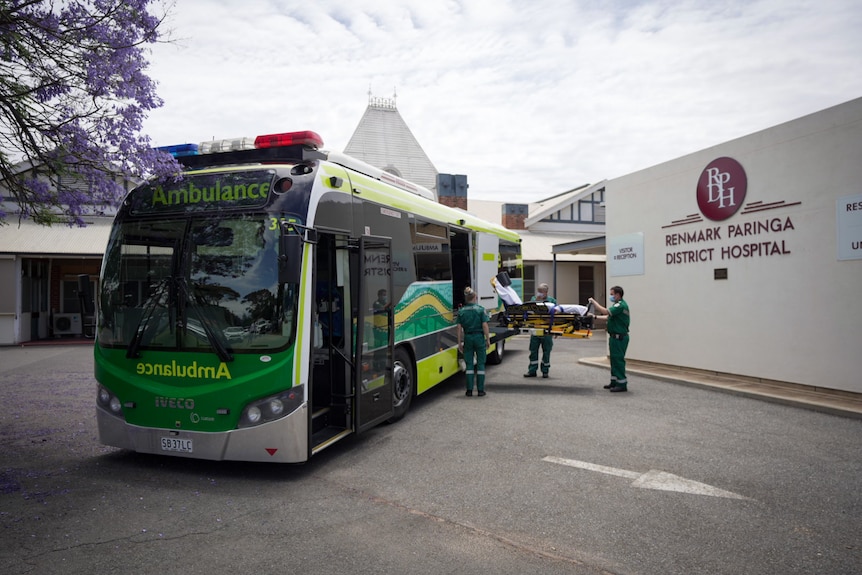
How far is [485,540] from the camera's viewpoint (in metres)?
4.28

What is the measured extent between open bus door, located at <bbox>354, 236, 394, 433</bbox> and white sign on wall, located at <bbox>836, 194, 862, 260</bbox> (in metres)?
6.98

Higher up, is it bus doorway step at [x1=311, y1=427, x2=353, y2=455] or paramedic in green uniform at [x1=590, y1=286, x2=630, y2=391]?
paramedic in green uniform at [x1=590, y1=286, x2=630, y2=391]

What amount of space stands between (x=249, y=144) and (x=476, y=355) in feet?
16.3

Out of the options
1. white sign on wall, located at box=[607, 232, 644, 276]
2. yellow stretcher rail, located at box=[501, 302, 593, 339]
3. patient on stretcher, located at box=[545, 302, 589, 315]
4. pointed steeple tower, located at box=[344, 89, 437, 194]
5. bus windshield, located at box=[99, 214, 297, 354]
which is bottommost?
yellow stretcher rail, located at box=[501, 302, 593, 339]

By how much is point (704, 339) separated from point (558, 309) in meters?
3.25

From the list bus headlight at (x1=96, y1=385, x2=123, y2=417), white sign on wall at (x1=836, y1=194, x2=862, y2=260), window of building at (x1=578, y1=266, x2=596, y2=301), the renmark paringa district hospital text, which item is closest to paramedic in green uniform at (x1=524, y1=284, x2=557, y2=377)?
the renmark paringa district hospital text

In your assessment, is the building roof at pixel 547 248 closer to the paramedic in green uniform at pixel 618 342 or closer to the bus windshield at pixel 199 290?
the paramedic in green uniform at pixel 618 342

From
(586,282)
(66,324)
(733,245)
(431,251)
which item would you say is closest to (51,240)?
(66,324)

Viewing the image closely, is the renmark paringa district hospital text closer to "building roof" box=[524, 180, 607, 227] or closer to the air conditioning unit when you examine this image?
"building roof" box=[524, 180, 607, 227]

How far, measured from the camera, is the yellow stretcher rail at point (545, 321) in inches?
411

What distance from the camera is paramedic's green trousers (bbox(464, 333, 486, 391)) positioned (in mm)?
9703

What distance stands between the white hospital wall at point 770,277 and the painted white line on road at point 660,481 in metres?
5.22

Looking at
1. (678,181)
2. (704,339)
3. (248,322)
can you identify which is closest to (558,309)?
(704,339)

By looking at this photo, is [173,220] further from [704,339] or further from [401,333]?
[704,339]
